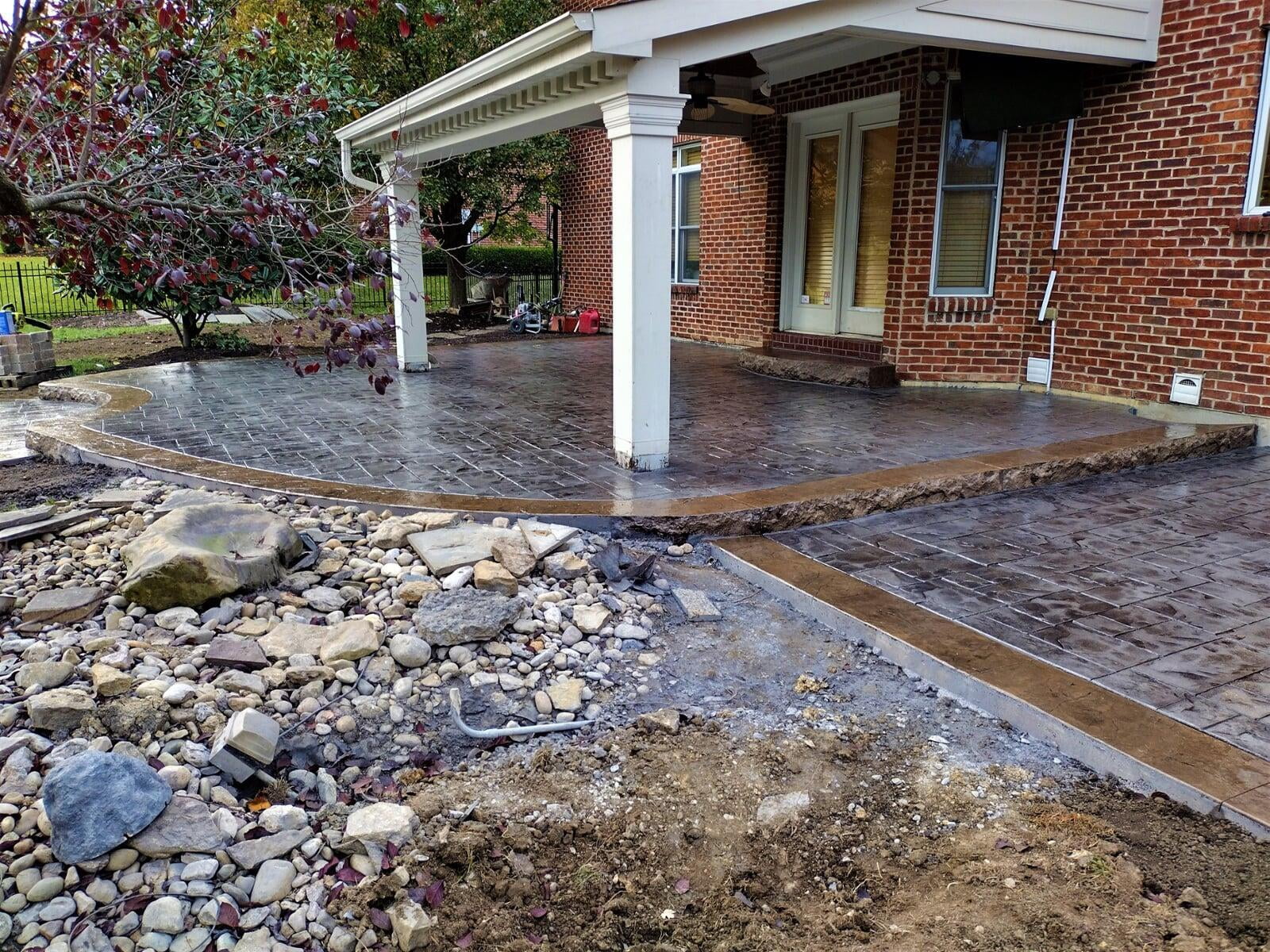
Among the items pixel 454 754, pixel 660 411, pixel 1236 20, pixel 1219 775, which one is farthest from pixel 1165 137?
pixel 454 754

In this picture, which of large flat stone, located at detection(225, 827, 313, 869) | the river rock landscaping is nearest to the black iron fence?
the river rock landscaping

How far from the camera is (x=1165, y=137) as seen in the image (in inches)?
262

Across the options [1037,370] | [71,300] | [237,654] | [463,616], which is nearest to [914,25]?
[1037,370]

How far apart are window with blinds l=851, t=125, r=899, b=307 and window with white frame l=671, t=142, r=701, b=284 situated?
3.02m

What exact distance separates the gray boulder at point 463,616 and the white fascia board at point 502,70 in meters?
2.10

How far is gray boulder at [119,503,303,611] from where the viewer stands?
3584 mm

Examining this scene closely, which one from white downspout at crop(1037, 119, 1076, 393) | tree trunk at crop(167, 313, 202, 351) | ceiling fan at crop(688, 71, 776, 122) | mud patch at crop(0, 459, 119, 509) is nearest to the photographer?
mud patch at crop(0, 459, 119, 509)

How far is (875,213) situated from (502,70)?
4388 millimetres

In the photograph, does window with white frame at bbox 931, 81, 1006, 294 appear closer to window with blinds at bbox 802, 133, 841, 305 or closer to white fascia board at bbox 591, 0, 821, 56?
window with blinds at bbox 802, 133, 841, 305

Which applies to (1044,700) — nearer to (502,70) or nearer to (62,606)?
(62,606)

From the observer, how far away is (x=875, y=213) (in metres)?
8.74

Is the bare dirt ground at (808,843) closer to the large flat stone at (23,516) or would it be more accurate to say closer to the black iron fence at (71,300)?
the large flat stone at (23,516)

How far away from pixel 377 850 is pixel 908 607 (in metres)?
2.21

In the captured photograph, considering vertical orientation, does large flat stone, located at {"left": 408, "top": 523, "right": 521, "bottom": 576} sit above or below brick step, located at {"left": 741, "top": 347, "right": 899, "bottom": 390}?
below
